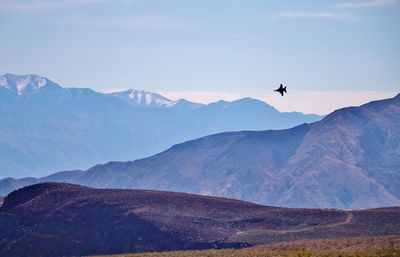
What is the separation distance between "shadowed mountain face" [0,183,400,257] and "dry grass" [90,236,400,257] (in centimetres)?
1305

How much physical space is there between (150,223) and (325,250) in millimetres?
42876

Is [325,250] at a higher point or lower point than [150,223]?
higher

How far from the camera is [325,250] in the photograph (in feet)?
283

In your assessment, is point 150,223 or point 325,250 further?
point 150,223

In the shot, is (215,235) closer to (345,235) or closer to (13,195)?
(345,235)

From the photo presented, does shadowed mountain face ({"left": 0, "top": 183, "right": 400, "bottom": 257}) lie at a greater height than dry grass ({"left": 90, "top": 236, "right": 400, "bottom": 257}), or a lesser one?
lesser

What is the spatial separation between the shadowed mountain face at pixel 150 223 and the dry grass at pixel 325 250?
42.8 feet

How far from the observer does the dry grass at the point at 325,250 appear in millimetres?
76312

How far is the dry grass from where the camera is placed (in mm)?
76312

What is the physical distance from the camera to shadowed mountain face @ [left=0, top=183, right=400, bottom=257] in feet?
377

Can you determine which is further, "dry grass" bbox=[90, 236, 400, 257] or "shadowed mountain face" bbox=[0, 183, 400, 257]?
"shadowed mountain face" bbox=[0, 183, 400, 257]

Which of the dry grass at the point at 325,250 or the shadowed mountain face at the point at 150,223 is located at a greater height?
the dry grass at the point at 325,250

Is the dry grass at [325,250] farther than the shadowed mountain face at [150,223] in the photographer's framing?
No

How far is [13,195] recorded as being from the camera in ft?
484
